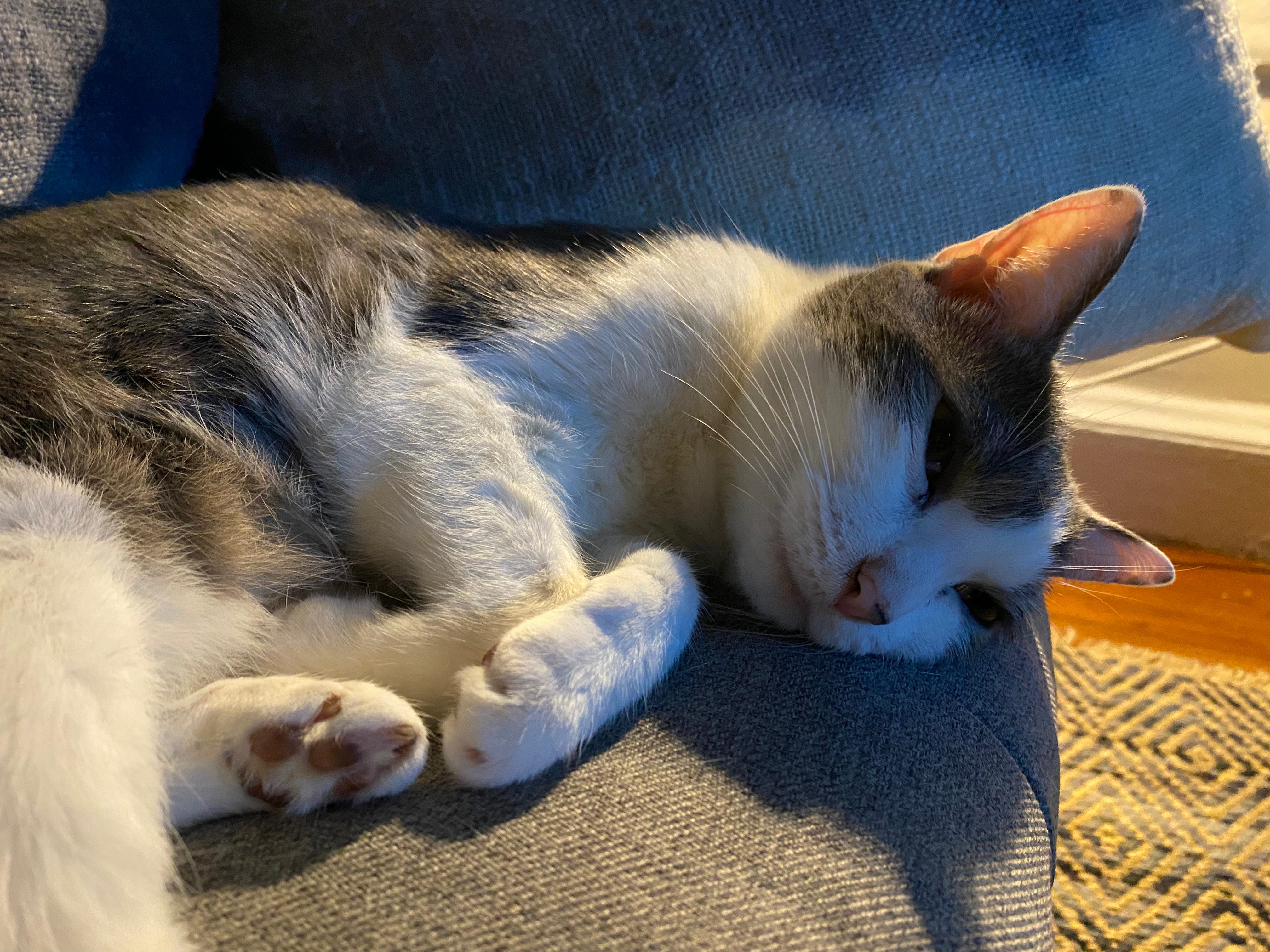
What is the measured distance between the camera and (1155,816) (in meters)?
1.75

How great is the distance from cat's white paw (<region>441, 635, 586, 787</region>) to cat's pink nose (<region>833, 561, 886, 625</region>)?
0.37 meters

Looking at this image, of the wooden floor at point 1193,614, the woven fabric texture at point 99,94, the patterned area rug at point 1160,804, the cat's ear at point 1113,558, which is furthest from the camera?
the wooden floor at point 1193,614

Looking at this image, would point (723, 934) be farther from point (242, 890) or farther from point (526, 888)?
point (242, 890)

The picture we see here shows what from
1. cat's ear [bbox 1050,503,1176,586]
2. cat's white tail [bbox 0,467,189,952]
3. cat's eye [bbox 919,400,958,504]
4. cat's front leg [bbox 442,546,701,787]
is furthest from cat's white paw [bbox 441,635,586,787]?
cat's ear [bbox 1050,503,1176,586]

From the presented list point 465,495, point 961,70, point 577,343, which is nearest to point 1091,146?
point 961,70

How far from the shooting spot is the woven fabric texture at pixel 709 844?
2.07 feet

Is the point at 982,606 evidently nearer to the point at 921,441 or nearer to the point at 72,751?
the point at 921,441

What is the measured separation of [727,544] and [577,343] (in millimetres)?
369

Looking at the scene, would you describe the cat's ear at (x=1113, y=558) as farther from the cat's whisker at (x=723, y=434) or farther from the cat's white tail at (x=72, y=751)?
the cat's white tail at (x=72, y=751)

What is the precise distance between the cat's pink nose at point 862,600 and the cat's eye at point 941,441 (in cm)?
17

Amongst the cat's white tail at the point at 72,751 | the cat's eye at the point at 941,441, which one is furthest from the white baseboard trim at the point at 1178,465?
the cat's white tail at the point at 72,751

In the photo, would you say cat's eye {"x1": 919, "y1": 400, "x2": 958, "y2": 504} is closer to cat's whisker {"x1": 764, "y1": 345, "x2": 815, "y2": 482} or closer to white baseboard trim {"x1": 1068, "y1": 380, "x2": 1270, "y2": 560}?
cat's whisker {"x1": 764, "y1": 345, "x2": 815, "y2": 482}

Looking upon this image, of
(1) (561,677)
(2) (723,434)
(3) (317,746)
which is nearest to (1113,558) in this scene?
(2) (723,434)

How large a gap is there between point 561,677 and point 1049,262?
32.5 inches
